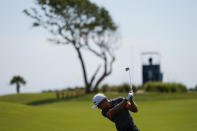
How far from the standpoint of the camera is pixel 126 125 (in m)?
7.44

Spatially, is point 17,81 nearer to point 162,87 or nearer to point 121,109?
point 162,87

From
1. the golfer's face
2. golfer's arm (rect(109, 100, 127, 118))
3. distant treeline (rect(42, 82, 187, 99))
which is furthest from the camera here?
distant treeline (rect(42, 82, 187, 99))

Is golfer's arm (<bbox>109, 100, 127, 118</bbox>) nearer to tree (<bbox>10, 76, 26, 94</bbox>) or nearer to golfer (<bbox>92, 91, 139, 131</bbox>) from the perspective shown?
golfer (<bbox>92, 91, 139, 131</bbox>)

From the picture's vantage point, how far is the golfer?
7.32m

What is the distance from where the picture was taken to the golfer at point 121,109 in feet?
24.0

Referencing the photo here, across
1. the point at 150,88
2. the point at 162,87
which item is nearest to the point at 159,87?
the point at 162,87

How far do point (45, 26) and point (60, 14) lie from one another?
7.19 feet

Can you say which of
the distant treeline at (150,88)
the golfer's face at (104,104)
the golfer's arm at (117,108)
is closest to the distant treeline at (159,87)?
the distant treeline at (150,88)

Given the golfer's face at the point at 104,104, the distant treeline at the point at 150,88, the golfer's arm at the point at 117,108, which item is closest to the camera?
the golfer's arm at the point at 117,108

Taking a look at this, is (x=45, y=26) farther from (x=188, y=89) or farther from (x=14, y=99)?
(x=188, y=89)

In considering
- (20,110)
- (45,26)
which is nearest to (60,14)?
(45,26)

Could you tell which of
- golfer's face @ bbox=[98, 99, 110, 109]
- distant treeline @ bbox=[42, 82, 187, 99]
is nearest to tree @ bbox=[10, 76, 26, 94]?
distant treeline @ bbox=[42, 82, 187, 99]

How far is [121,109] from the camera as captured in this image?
7.37 meters

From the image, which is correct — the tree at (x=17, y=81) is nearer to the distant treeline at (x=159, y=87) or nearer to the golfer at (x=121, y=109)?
the distant treeline at (x=159, y=87)
